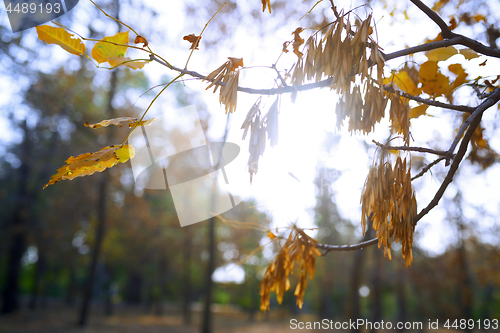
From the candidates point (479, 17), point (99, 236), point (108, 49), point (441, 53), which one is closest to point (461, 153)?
point (441, 53)

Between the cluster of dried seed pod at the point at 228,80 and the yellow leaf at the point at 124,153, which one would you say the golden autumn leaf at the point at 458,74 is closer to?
the cluster of dried seed pod at the point at 228,80

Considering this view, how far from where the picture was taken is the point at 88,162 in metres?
Result: 1.29

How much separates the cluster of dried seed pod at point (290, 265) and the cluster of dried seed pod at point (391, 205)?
52cm

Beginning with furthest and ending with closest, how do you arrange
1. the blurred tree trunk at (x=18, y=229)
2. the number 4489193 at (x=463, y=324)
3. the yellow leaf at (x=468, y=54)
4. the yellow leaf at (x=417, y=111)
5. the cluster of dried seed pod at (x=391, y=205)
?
the blurred tree trunk at (x=18, y=229)
the number 4489193 at (x=463, y=324)
the yellow leaf at (x=417, y=111)
the yellow leaf at (x=468, y=54)
the cluster of dried seed pod at (x=391, y=205)

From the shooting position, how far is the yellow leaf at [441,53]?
154 centimetres

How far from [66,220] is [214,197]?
6.88 m

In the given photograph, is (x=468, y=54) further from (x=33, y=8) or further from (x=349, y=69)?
(x=33, y=8)

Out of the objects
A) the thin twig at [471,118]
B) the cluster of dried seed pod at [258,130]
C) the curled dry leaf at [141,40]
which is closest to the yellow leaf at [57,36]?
the curled dry leaf at [141,40]

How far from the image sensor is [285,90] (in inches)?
51.7

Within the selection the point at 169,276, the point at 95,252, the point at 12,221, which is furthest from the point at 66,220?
the point at 169,276

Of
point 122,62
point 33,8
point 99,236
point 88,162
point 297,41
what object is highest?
point 33,8

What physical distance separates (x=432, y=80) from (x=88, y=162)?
5.75 feet

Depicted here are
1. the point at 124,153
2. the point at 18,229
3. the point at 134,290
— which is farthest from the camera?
the point at 134,290

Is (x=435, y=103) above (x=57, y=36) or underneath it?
underneath
